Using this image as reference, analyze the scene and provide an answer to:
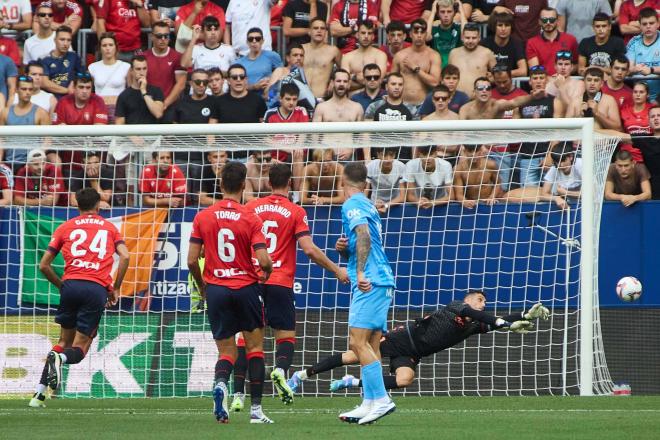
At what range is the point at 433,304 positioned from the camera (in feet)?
51.4

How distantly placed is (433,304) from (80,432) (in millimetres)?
6645

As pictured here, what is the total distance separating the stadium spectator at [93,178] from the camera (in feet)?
52.9

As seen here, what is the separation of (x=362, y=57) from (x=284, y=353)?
730 cm

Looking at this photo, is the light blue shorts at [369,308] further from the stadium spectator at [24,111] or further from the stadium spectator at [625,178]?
the stadium spectator at [24,111]

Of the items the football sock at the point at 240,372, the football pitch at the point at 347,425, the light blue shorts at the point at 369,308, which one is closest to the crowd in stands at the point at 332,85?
the football pitch at the point at 347,425

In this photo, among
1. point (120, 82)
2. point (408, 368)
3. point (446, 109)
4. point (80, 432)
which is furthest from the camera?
point (120, 82)

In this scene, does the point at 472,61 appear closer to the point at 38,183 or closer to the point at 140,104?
the point at 140,104

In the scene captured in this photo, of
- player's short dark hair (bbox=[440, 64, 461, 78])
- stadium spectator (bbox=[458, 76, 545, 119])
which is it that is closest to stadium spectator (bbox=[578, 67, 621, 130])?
stadium spectator (bbox=[458, 76, 545, 119])

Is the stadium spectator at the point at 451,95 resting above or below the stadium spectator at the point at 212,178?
above

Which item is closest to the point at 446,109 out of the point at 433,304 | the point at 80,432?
the point at 433,304

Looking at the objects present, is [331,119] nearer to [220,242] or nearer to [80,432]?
[220,242]

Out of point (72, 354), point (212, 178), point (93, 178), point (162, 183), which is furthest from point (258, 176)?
point (72, 354)

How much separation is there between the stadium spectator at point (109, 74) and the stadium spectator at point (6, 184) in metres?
2.99

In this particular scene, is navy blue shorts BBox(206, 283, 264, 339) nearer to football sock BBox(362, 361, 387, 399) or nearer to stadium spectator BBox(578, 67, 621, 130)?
football sock BBox(362, 361, 387, 399)
